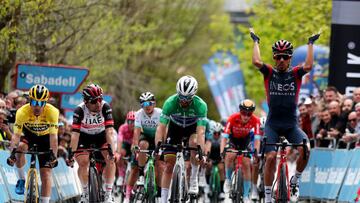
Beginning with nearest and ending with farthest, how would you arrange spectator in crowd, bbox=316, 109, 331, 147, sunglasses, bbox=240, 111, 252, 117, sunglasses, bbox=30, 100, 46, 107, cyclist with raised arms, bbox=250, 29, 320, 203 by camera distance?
cyclist with raised arms, bbox=250, 29, 320, 203
sunglasses, bbox=30, 100, 46, 107
sunglasses, bbox=240, 111, 252, 117
spectator in crowd, bbox=316, 109, 331, 147

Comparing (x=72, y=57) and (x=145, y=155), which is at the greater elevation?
(x=72, y=57)

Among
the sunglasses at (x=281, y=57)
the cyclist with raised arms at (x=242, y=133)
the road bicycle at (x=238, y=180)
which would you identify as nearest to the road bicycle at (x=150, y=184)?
the road bicycle at (x=238, y=180)

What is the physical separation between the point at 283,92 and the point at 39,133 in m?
3.90

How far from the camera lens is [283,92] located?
18625 millimetres

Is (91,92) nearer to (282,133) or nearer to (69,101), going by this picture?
(282,133)

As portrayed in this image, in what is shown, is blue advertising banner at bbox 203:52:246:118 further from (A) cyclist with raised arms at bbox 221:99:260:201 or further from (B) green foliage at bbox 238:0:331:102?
(A) cyclist with raised arms at bbox 221:99:260:201

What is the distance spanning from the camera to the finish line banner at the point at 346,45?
85.0 feet

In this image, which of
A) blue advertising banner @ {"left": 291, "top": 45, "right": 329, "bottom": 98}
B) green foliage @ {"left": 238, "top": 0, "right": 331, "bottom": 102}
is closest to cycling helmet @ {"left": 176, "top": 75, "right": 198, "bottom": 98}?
green foliage @ {"left": 238, "top": 0, "right": 331, "bottom": 102}

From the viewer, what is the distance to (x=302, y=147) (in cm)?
1827

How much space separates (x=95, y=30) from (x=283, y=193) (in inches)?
733

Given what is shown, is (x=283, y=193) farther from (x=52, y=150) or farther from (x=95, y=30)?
(x=95, y=30)

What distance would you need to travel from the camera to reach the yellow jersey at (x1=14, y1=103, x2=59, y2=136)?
19047 mm

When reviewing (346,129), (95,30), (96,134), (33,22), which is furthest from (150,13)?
(96,134)

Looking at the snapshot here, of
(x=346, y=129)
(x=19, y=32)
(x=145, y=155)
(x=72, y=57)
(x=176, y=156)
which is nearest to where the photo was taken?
(x=176, y=156)
